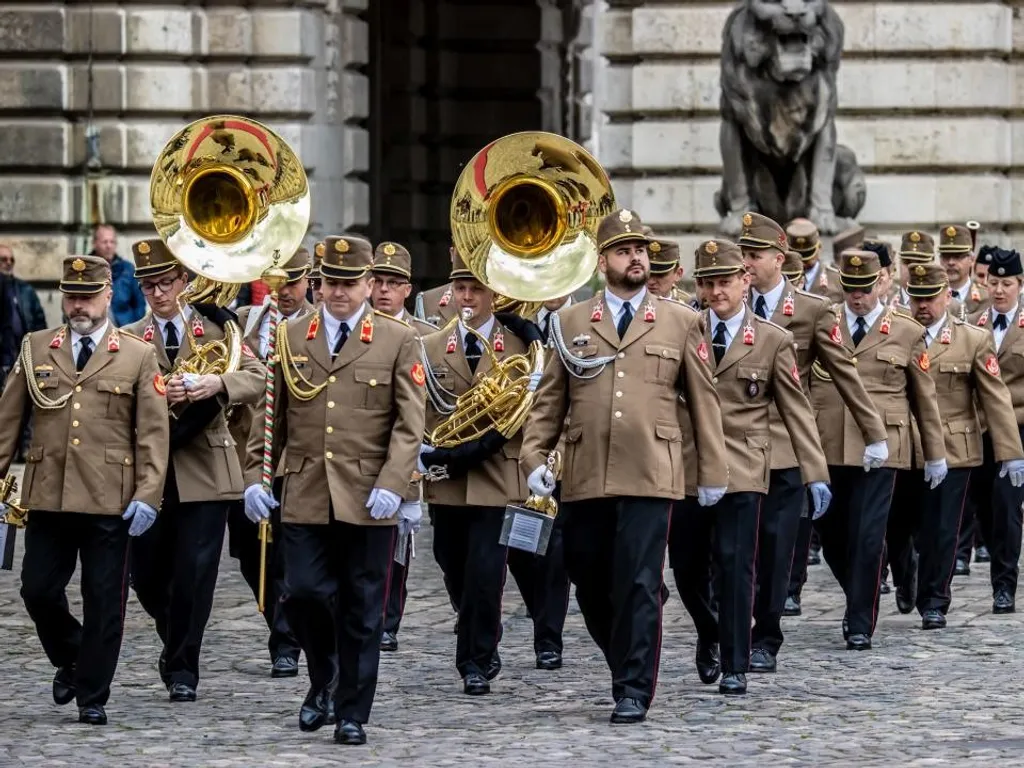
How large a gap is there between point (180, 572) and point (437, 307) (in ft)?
8.86

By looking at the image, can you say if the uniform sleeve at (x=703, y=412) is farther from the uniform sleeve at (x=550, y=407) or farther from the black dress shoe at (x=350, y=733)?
the black dress shoe at (x=350, y=733)

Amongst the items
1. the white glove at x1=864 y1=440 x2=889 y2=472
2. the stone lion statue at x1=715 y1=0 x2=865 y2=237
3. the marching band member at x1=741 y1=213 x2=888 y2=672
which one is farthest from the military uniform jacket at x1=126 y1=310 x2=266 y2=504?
the stone lion statue at x1=715 y1=0 x2=865 y2=237

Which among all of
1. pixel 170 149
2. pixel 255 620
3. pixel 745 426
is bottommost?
pixel 255 620

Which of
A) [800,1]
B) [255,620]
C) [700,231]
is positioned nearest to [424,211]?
[700,231]

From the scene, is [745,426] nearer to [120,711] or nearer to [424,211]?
[120,711]

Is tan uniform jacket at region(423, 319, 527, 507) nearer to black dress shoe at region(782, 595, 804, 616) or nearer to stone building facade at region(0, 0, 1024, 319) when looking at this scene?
black dress shoe at region(782, 595, 804, 616)

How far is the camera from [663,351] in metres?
11.3

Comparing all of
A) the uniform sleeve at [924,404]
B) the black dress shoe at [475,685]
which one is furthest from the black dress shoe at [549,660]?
the uniform sleeve at [924,404]

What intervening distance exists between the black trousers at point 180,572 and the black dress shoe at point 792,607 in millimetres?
3329

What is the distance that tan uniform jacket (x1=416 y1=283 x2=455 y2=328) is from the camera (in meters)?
14.0

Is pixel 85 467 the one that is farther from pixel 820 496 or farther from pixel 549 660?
pixel 820 496

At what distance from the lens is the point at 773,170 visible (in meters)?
20.9

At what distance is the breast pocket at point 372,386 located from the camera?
10906 mm

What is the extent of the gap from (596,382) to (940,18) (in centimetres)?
1130
